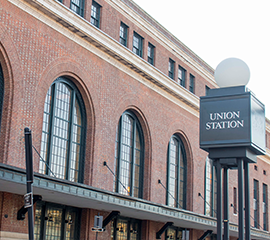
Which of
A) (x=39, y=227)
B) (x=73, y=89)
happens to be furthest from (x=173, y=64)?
(x=39, y=227)

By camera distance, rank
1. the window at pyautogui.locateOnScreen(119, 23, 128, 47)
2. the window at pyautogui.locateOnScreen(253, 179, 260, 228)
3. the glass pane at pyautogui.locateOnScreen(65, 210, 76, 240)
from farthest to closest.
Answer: the window at pyautogui.locateOnScreen(253, 179, 260, 228), the window at pyautogui.locateOnScreen(119, 23, 128, 47), the glass pane at pyautogui.locateOnScreen(65, 210, 76, 240)

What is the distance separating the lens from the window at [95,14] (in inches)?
971

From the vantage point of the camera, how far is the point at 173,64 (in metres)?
32.9

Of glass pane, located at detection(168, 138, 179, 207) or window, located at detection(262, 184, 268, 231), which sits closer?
glass pane, located at detection(168, 138, 179, 207)

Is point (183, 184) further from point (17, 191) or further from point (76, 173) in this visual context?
point (17, 191)

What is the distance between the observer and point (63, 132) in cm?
2206

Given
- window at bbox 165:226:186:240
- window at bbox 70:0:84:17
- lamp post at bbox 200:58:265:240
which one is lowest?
window at bbox 165:226:186:240

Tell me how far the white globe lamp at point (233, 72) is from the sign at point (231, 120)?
7.3 inches

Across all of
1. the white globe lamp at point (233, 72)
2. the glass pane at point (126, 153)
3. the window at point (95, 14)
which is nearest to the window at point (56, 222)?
the glass pane at point (126, 153)

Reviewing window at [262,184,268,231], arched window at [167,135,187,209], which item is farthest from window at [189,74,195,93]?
window at [262,184,268,231]

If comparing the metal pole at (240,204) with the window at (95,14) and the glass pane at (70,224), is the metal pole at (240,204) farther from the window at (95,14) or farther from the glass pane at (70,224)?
the window at (95,14)

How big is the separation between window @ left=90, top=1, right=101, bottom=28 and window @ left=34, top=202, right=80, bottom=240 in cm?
951

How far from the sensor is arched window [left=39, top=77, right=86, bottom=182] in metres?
21.0

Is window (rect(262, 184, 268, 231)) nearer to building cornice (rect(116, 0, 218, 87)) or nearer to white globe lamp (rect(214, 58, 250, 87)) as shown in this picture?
→ building cornice (rect(116, 0, 218, 87))
